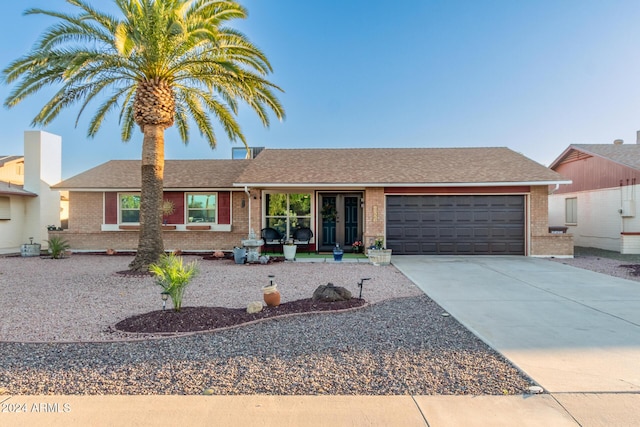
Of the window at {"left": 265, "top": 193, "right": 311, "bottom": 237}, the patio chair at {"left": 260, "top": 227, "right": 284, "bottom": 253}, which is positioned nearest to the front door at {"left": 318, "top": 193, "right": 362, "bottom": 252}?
the window at {"left": 265, "top": 193, "right": 311, "bottom": 237}

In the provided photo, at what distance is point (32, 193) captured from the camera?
17.0m

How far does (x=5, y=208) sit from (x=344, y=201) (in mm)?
14308

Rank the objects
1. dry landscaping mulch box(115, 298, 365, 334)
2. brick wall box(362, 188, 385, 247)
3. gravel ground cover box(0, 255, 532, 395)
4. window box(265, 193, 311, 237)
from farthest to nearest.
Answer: window box(265, 193, 311, 237), brick wall box(362, 188, 385, 247), dry landscaping mulch box(115, 298, 365, 334), gravel ground cover box(0, 255, 532, 395)

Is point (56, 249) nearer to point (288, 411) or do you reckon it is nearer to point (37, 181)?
point (37, 181)

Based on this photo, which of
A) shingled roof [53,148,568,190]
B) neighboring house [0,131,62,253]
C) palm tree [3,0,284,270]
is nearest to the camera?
palm tree [3,0,284,270]

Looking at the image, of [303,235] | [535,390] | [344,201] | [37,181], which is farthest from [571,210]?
[37,181]

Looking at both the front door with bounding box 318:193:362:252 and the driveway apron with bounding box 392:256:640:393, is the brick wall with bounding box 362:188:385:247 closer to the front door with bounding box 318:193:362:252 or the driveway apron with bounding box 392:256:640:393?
the front door with bounding box 318:193:362:252

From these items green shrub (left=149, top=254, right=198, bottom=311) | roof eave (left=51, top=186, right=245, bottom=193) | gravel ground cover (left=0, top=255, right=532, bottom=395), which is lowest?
gravel ground cover (left=0, top=255, right=532, bottom=395)

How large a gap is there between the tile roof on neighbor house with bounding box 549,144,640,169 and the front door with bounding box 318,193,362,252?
37.7 feet

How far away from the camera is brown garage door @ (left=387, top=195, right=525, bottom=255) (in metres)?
14.5

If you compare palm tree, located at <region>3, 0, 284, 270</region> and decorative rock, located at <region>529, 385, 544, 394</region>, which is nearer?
decorative rock, located at <region>529, 385, 544, 394</region>

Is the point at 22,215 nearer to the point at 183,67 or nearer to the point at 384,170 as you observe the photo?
the point at 183,67

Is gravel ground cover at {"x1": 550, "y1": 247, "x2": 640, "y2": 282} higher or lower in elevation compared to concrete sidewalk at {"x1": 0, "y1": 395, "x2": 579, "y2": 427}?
higher

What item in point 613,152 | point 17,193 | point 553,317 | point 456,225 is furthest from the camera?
point 613,152
